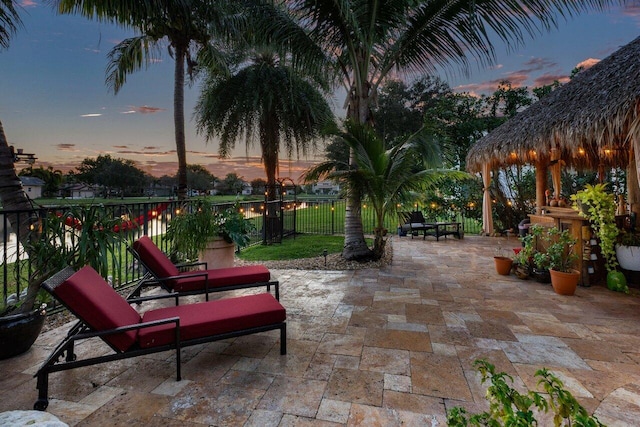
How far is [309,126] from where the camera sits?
10477 mm

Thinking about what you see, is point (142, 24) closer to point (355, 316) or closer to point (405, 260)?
point (355, 316)

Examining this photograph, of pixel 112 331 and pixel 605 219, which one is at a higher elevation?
pixel 605 219

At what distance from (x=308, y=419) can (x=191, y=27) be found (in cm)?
671

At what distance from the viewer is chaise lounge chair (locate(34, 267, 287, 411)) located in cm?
200

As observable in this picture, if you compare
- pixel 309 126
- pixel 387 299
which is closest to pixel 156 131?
pixel 309 126

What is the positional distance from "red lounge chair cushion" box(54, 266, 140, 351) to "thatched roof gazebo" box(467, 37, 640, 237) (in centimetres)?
602

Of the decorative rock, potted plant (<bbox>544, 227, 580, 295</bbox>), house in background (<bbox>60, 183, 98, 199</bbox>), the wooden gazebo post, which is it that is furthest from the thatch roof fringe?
house in background (<bbox>60, 183, 98, 199</bbox>)

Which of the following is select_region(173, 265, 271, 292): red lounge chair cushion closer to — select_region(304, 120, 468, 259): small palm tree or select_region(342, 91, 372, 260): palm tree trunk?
select_region(304, 120, 468, 259): small palm tree

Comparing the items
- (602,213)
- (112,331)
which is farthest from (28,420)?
(602,213)

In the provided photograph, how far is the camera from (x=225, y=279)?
12.2 feet

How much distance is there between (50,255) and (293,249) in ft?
18.4

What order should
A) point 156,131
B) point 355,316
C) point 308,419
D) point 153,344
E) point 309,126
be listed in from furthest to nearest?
point 156,131
point 309,126
point 355,316
point 153,344
point 308,419

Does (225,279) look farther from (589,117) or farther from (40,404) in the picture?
(589,117)

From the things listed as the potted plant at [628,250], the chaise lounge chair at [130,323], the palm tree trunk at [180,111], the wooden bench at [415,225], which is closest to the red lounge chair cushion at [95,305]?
the chaise lounge chair at [130,323]
